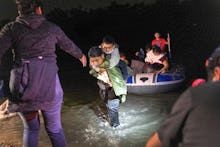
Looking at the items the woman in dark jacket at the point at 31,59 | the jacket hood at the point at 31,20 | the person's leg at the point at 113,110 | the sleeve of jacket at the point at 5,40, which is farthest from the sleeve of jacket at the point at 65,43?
the person's leg at the point at 113,110

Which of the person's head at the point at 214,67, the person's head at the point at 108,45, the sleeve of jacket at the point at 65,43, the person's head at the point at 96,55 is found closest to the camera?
the person's head at the point at 214,67

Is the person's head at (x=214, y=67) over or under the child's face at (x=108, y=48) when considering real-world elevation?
under

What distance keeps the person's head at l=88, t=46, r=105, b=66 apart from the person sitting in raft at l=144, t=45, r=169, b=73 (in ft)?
13.1

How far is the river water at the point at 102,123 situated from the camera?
5.66 m

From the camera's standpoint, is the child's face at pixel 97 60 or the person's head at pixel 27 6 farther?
the child's face at pixel 97 60

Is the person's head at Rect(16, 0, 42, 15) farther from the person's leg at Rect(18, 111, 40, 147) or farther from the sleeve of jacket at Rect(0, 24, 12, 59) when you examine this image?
the person's leg at Rect(18, 111, 40, 147)

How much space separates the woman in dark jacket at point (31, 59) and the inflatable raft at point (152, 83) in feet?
17.9

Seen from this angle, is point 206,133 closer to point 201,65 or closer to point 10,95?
point 10,95

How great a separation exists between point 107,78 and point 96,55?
483mm

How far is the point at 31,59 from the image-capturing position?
141 inches

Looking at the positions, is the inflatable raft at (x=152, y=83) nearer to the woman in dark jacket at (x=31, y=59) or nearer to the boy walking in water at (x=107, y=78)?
the boy walking in water at (x=107, y=78)

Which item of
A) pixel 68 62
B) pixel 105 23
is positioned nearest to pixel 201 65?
pixel 68 62

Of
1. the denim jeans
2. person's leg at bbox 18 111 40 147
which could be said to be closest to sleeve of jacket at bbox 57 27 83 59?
the denim jeans

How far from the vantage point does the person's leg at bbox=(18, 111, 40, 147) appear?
3783 mm
